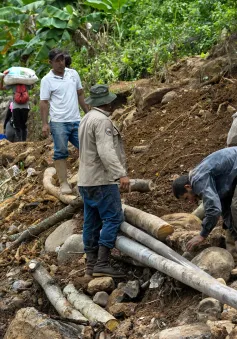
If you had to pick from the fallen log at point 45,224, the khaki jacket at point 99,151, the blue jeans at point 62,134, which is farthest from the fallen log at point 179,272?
the blue jeans at point 62,134

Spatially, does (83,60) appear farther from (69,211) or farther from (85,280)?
(85,280)

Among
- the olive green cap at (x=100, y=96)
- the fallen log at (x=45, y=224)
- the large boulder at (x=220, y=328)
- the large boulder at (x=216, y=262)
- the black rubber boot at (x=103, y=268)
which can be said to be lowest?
the fallen log at (x=45, y=224)

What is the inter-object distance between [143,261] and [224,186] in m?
1.08

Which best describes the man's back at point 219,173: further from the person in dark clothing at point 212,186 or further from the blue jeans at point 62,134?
the blue jeans at point 62,134

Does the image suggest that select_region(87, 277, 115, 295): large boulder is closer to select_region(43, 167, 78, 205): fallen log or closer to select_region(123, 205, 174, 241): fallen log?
select_region(123, 205, 174, 241): fallen log

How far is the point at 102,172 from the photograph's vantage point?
7.32 m

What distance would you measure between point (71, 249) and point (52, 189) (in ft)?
6.34

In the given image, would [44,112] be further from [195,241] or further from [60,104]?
[195,241]

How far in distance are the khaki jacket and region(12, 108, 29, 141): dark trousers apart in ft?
20.6

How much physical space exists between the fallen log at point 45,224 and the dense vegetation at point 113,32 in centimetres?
448

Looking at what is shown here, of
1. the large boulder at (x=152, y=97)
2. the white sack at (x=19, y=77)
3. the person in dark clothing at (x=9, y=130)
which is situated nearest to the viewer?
the large boulder at (x=152, y=97)

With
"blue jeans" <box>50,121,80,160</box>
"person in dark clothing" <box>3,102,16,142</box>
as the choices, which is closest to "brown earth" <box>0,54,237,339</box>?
"blue jeans" <box>50,121,80,160</box>

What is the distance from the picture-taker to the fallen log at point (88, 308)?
6.48 meters

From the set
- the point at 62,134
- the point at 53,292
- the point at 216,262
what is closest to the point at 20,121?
the point at 62,134
